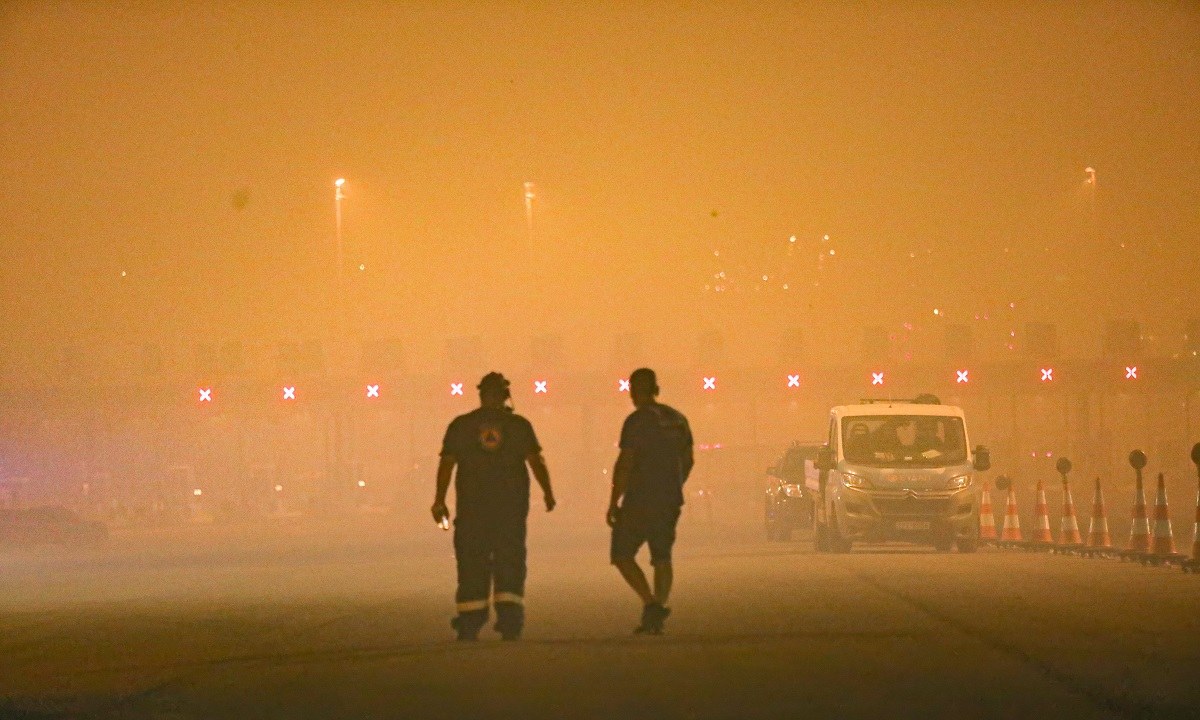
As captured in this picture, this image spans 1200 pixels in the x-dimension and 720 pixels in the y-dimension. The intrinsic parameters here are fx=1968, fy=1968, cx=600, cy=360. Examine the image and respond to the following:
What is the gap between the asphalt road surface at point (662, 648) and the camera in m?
9.04

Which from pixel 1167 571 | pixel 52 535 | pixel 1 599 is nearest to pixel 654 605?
pixel 1167 571

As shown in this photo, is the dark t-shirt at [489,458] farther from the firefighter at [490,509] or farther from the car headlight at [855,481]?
the car headlight at [855,481]

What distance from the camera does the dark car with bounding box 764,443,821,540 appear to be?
32.9 metres

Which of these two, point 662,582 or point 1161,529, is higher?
point 662,582

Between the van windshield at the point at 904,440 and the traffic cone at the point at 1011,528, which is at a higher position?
the van windshield at the point at 904,440

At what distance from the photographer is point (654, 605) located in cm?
1253

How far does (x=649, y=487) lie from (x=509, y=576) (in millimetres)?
1114

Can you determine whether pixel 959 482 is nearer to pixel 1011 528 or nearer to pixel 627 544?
pixel 1011 528

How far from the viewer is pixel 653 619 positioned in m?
12.5

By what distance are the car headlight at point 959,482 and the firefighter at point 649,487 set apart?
44.4ft

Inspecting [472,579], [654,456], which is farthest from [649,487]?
[472,579]

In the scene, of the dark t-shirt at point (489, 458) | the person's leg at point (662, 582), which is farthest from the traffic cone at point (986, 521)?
the dark t-shirt at point (489, 458)

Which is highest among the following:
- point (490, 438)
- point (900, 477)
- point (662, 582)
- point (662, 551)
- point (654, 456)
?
point (490, 438)

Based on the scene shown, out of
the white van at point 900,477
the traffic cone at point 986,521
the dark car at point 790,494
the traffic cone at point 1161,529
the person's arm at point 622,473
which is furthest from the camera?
the dark car at point 790,494
